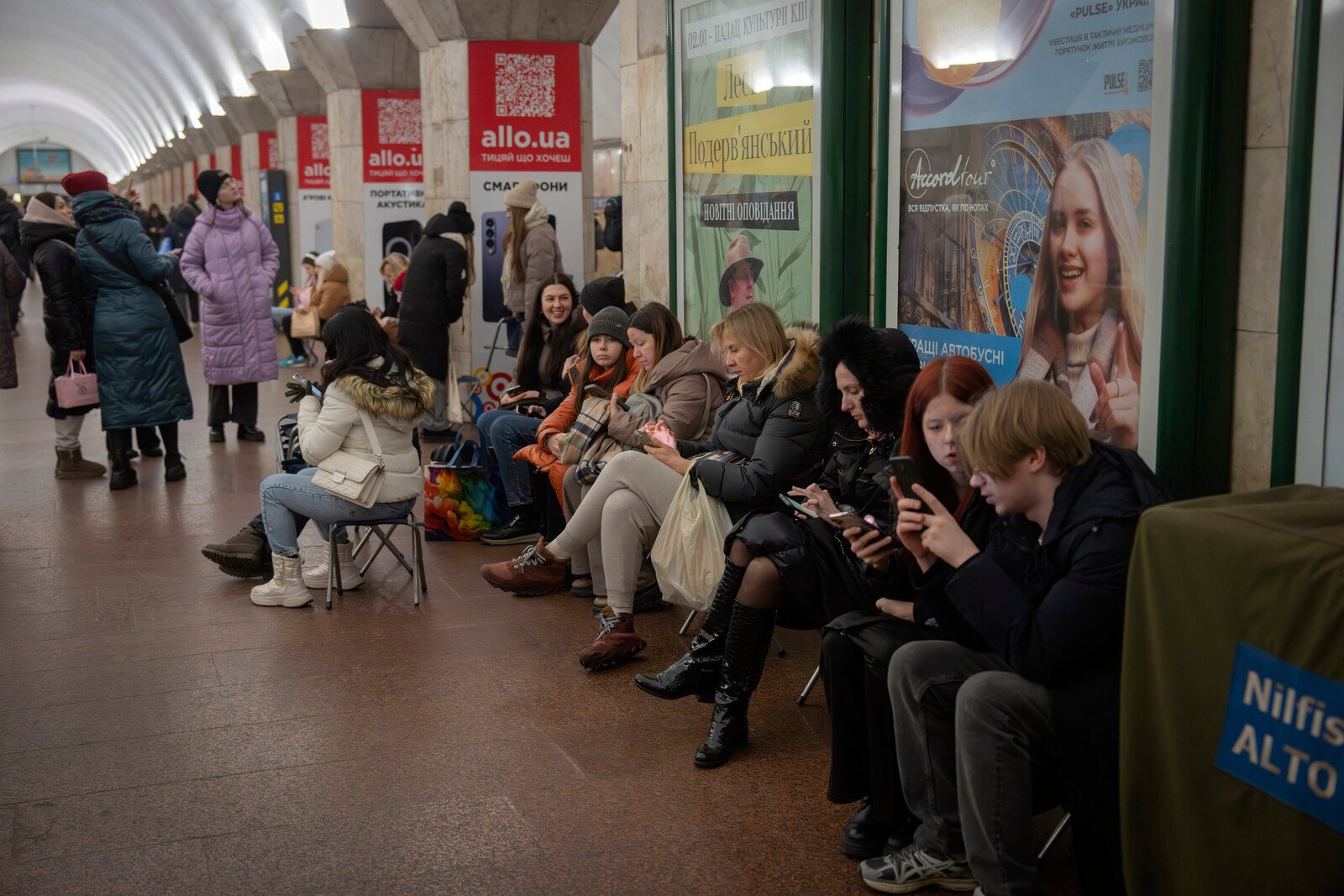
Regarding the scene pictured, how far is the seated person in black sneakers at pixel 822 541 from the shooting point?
12.4 feet

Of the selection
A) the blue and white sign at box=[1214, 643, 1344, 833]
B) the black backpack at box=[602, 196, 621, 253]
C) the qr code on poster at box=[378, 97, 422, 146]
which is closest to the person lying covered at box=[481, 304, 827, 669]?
the blue and white sign at box=[1214, 643, 1344, 833]

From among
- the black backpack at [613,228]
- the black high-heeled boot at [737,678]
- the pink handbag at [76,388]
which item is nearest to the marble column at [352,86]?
the black backpack at [613,228]

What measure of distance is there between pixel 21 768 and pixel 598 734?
1705 mm

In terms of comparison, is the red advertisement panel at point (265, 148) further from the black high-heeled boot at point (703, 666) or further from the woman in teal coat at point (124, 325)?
the black high-heeled boot at point (703, 666)

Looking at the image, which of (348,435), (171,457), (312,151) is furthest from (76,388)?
(312,151)

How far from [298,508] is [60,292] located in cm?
338

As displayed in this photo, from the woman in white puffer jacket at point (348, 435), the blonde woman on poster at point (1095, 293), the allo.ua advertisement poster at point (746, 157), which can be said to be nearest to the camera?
the blonde woman on poster at point (1095, 293)

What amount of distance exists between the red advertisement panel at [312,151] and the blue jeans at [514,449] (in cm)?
1353

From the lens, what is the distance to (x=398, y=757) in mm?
4027

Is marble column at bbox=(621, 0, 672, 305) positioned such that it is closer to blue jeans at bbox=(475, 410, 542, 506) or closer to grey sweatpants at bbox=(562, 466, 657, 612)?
blue jeans at bbox=(475, 410, 542, 506)

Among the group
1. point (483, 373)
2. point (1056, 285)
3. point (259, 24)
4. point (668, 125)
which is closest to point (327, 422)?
point (668, 125)

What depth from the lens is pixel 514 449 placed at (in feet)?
21.4

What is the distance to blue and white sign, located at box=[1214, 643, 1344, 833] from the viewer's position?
7.41 ft

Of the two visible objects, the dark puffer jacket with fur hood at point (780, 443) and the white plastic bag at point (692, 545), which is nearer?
the dark puffer jacket with fur hood at point (780, 443)
